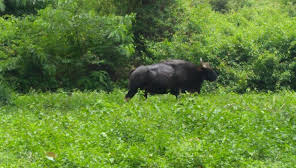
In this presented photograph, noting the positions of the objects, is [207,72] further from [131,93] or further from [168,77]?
[131,93]

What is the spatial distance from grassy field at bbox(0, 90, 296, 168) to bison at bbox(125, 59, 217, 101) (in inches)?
92.0

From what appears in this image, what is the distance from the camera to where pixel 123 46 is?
15.8m

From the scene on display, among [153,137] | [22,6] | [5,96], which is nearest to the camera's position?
[153,137]

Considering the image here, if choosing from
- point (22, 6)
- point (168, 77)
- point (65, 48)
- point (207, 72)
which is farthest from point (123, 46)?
point (22, 6)

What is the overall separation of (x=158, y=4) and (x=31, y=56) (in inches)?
260

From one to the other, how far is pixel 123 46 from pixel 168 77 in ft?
9.92

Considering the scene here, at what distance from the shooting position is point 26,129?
8203 millimetres

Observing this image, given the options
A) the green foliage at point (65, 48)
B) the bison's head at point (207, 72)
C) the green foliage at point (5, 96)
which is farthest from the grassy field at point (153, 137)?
the green foliage at point (65, 48)

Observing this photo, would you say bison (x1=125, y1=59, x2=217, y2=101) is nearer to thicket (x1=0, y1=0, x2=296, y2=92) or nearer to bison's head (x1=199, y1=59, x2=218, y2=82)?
bison's head (x1=199, y1=59, x2=218, y2=82)

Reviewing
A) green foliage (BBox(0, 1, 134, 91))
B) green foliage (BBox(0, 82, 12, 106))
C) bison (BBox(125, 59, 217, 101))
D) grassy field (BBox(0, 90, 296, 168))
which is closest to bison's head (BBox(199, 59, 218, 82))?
bison (BBox(125, 59, 217, 101))

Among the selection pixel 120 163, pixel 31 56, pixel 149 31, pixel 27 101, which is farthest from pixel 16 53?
pixel 120 163

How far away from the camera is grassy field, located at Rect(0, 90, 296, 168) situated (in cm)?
707

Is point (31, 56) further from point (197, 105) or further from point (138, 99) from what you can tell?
point (197, 105)

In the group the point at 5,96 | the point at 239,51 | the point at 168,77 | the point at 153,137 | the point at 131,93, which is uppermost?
the point at 153,137
